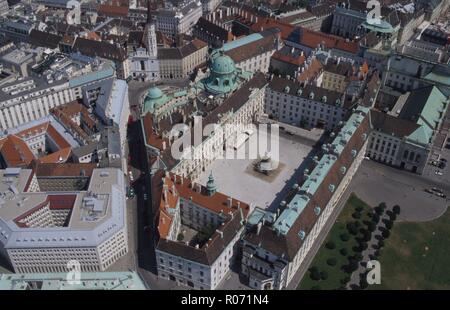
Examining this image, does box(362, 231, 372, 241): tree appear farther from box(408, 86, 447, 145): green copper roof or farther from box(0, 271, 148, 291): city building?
box(0, 271, 148, 291): city building

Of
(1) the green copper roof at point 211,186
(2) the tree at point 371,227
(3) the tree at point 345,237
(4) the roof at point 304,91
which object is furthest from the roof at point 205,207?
(4) the roof at point 304,91

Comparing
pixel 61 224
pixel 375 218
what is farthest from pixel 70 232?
pixel 375 218

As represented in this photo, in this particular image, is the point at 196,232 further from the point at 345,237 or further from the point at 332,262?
the point at 345,237

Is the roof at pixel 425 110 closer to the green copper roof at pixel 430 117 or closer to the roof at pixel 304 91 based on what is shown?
the green copper roof at pixel 430 117

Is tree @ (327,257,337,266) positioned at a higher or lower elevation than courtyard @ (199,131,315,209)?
lower

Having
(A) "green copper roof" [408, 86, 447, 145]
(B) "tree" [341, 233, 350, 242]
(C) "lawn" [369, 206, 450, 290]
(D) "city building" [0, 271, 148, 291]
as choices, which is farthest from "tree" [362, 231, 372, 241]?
(D) "city building" [0, 271, 148, 291]
